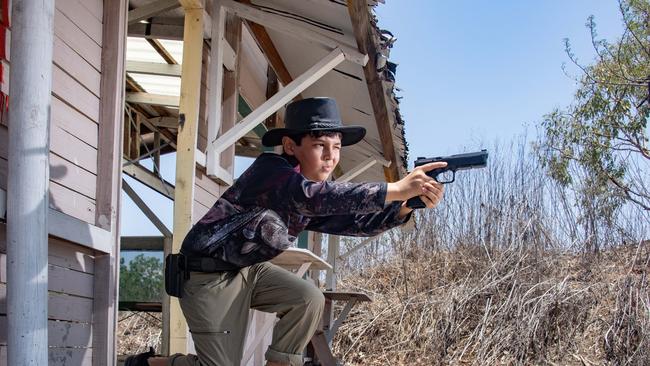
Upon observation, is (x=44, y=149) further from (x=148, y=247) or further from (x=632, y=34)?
(x=632, y=34)

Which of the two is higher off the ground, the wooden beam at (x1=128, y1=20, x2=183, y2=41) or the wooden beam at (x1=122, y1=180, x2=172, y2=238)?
the wooden beam at (x1=128, y1=20, x2=183, y2=41)

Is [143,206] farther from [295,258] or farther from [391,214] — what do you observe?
[391,214]

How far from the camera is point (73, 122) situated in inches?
121

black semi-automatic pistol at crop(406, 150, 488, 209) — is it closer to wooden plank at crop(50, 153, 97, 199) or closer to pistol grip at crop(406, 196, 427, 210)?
pistol grip at crop(406, 196, 427, 210)

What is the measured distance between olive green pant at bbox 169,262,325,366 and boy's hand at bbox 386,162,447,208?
1.80 feet

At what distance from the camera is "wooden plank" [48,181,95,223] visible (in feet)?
9.47

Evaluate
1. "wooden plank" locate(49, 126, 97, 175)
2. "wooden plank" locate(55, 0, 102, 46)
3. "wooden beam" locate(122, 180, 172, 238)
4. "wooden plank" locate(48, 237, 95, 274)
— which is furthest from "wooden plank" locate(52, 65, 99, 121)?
"wooden beam" locate(122, 180, 172, 238)

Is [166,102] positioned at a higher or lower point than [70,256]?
higher

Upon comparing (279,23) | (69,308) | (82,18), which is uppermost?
(279,23)

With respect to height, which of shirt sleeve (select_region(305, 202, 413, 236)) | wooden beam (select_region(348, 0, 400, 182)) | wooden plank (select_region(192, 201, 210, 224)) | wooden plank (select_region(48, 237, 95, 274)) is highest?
wooden beam (select_region(348, 0, 400, 182))

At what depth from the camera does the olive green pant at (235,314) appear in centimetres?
293

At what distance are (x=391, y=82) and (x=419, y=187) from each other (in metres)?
2.84

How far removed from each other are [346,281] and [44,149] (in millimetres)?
12343

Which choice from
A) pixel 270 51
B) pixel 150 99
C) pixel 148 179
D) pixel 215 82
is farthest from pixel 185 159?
pixel 148 179
